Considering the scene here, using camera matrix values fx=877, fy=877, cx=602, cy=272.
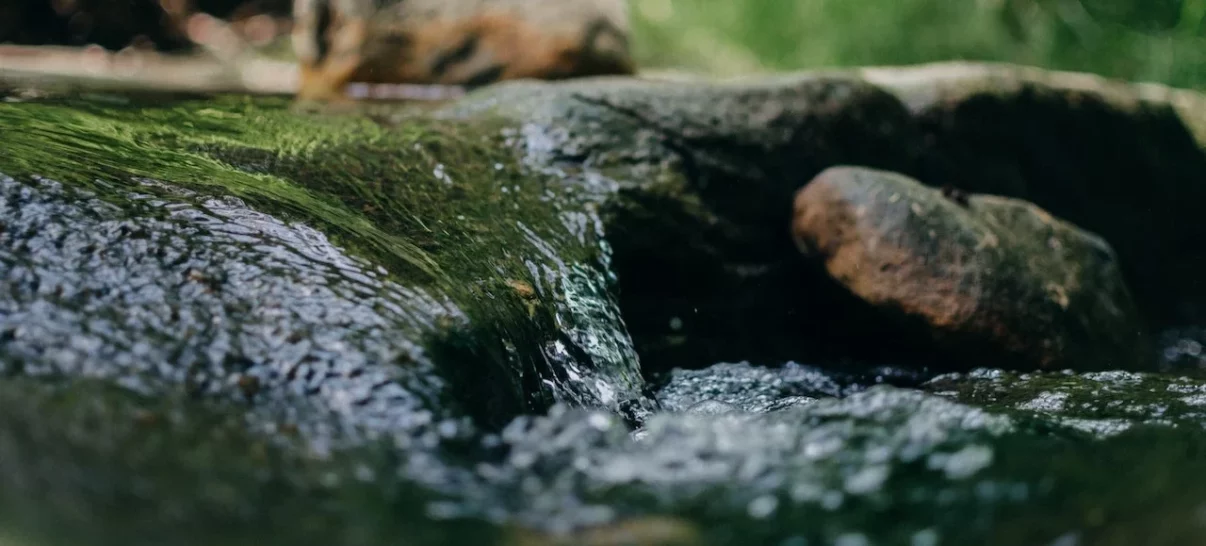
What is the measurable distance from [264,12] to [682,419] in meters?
7.64

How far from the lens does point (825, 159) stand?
154 inches

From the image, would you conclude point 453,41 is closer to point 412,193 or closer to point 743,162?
point 743,162

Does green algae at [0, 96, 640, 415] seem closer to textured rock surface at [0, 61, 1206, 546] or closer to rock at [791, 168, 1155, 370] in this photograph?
textured rock surface at [0, 61, 1206, 546]

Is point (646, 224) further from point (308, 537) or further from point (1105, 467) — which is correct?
point (308, 537)

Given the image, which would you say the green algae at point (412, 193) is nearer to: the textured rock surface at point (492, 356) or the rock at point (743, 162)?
the textured rock surface at point (492, 356)

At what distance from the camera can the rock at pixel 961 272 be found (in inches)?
131

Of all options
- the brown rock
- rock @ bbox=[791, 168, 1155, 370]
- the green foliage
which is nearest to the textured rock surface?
rock @ bbox=[791, 168, 1155, 370]

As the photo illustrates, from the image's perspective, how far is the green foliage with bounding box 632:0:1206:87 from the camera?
239 inches

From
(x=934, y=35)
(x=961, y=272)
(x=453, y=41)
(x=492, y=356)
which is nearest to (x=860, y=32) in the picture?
(x=934, y=35)

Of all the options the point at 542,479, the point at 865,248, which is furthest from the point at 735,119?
the point at 542,479

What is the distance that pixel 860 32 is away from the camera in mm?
6625

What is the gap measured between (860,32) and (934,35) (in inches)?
21.2

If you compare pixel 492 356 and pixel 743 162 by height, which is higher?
pixel 743 162

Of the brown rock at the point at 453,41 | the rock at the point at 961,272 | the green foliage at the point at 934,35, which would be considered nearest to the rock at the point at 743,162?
the rock at the point at 961,272
